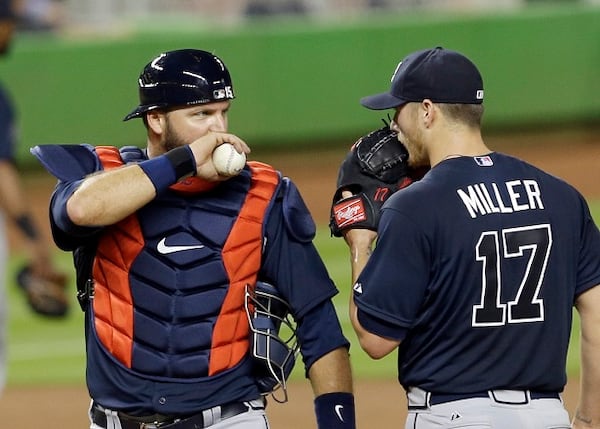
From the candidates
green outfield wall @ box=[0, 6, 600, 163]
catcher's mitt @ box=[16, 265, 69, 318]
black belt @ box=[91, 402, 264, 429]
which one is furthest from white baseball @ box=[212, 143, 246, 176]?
green outfield wall @ box=[0, 6, 600, 163]

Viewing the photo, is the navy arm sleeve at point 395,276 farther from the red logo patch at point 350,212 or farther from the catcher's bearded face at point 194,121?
the catcher's bearded face at point 194,121

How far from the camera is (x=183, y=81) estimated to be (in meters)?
4.33

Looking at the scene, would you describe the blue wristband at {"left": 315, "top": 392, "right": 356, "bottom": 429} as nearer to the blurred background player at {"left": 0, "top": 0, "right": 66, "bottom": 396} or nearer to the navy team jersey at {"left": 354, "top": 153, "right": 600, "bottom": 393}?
the navy team jersey at {"left": 354, "top": 153, "right": 600, "bottom": 393}

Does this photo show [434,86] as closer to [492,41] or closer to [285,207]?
[285,207]

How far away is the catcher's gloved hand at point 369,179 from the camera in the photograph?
4.44m

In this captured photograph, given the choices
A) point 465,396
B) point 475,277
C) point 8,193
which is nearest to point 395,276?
point 475,277

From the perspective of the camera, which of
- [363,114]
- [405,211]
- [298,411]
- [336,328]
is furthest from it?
[363,114]

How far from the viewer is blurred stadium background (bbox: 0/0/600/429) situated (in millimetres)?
17250

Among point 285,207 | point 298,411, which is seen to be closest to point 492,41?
point 298,411

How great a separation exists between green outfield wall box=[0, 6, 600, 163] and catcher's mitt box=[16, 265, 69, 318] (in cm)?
573

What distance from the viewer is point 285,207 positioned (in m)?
4.39

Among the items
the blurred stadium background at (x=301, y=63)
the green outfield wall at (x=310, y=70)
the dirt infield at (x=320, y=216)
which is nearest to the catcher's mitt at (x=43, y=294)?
the dirt infield at (x=320, y=216)

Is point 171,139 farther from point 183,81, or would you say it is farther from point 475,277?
point 475,277

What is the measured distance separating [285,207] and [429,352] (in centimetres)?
70
